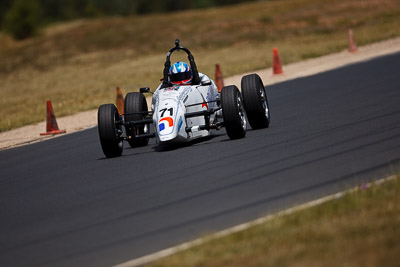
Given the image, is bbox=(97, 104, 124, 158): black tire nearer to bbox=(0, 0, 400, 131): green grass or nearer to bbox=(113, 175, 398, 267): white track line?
bbox=(113, 175, 398, 267): white track line

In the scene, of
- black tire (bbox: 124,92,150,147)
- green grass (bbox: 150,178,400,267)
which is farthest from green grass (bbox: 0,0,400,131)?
green grass (bbox: 150,178,400,267)

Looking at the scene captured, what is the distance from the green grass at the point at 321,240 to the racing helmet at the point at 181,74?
23.1ft

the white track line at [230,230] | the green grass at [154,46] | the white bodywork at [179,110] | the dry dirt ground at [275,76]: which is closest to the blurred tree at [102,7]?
the green grass at [154,46]

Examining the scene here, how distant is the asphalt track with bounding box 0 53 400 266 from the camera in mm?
8227

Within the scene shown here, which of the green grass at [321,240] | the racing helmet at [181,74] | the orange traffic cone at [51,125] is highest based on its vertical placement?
the racing helmet at [181,74]

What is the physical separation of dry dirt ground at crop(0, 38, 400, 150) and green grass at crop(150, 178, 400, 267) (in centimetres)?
1271

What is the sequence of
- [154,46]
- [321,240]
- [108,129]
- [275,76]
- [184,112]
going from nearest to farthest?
1. [321,240]
2. [184,112]
3. [108,129]
4. [275,76]
5. [154,46]

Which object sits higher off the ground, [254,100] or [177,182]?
[254,100]

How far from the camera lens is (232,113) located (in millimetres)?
13297

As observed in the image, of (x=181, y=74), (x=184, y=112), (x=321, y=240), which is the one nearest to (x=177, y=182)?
(x=184, y=112)

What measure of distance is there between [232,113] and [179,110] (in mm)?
801

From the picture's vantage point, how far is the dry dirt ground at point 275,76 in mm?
21094

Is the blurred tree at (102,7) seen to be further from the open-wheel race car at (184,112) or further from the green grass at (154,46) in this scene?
the open-wheel race car at (184,112)

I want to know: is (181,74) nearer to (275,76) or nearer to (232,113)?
(232,113)
